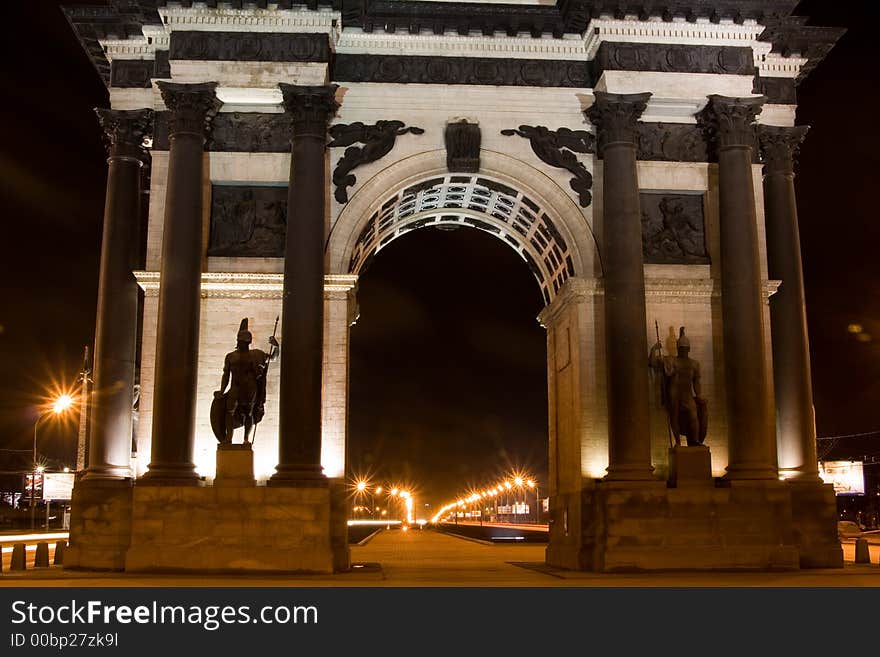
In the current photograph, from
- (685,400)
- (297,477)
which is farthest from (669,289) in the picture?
(297,477)

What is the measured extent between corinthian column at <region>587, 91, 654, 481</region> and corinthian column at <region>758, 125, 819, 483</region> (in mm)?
5129

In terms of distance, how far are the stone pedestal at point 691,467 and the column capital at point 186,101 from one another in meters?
16.3

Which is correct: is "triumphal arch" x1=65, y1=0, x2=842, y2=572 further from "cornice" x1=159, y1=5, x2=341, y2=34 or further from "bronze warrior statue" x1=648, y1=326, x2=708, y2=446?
"bronze warrior statue" x1=648, y1=326, x2=708, y2=446

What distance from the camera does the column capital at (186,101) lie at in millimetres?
31422

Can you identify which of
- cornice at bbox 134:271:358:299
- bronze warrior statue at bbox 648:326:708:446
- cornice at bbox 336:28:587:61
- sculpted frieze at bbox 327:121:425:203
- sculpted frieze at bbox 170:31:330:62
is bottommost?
bronze warrior statue at bbox 648:326:708:446

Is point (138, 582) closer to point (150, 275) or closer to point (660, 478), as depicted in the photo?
point (150, 275)

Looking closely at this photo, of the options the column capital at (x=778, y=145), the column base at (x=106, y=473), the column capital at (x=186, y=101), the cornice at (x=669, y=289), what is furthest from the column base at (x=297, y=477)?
the column capital at (x=778, y=145)

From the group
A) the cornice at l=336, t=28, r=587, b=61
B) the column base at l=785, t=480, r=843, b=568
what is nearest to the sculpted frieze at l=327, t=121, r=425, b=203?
the cornice at l=336, t=28, r=587, b=61

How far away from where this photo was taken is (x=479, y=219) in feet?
128

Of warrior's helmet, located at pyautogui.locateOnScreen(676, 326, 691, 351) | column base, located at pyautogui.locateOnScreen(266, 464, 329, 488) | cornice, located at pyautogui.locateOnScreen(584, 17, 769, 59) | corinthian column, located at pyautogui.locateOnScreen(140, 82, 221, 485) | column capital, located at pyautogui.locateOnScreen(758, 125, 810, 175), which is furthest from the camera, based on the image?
column capital, located at pyautogui.locateOnScreen(758, 125, 810, 175)

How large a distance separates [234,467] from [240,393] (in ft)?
6.64

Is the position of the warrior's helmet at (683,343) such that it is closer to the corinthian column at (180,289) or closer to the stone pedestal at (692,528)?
the stone pedestal at (692,528)

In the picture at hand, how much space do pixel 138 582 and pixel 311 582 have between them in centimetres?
377

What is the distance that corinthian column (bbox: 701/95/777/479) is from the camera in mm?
30547
